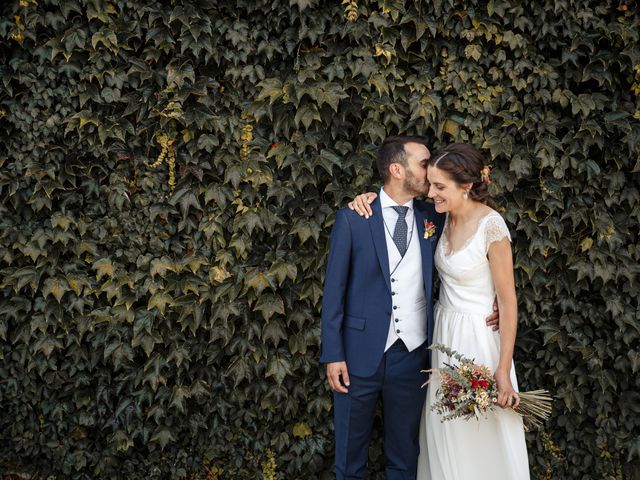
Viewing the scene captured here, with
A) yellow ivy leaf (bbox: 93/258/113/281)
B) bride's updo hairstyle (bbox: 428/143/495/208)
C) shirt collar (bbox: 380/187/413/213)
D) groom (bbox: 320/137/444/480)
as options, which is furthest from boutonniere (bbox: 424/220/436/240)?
yellow ivy leaf (bbox: 93/258/113/281)

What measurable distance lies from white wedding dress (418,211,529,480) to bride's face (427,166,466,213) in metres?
0.15

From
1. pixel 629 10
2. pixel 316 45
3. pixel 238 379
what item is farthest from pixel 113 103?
pixel 629 10

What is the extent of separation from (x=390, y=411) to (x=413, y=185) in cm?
109

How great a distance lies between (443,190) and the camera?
2.89m

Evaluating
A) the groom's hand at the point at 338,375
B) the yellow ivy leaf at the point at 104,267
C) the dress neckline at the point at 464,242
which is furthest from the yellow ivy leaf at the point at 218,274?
the dress neckline at the point at 464,242

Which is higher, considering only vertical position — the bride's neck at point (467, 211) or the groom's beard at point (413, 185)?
the groom's beard at point (413, 185)

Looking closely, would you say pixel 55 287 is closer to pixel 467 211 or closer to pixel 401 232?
pixel 401 232

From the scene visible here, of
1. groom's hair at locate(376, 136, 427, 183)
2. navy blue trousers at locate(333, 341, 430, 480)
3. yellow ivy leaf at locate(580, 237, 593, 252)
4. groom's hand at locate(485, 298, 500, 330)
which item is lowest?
navy blue trousers at locate(333, 341, 430, 480)

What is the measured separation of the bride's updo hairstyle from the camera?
2865mm

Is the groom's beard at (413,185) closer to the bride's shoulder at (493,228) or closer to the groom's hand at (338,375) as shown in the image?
the bride's shoulder at (493,228)

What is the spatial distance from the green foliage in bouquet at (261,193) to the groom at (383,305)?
55cm

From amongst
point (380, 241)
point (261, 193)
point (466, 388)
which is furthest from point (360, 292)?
point (261, 193)

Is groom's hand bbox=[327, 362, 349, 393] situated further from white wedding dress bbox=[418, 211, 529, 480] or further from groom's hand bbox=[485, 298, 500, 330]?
groom's hand bbox=[485, 298, 500, 330]

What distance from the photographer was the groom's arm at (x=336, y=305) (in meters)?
2.95
